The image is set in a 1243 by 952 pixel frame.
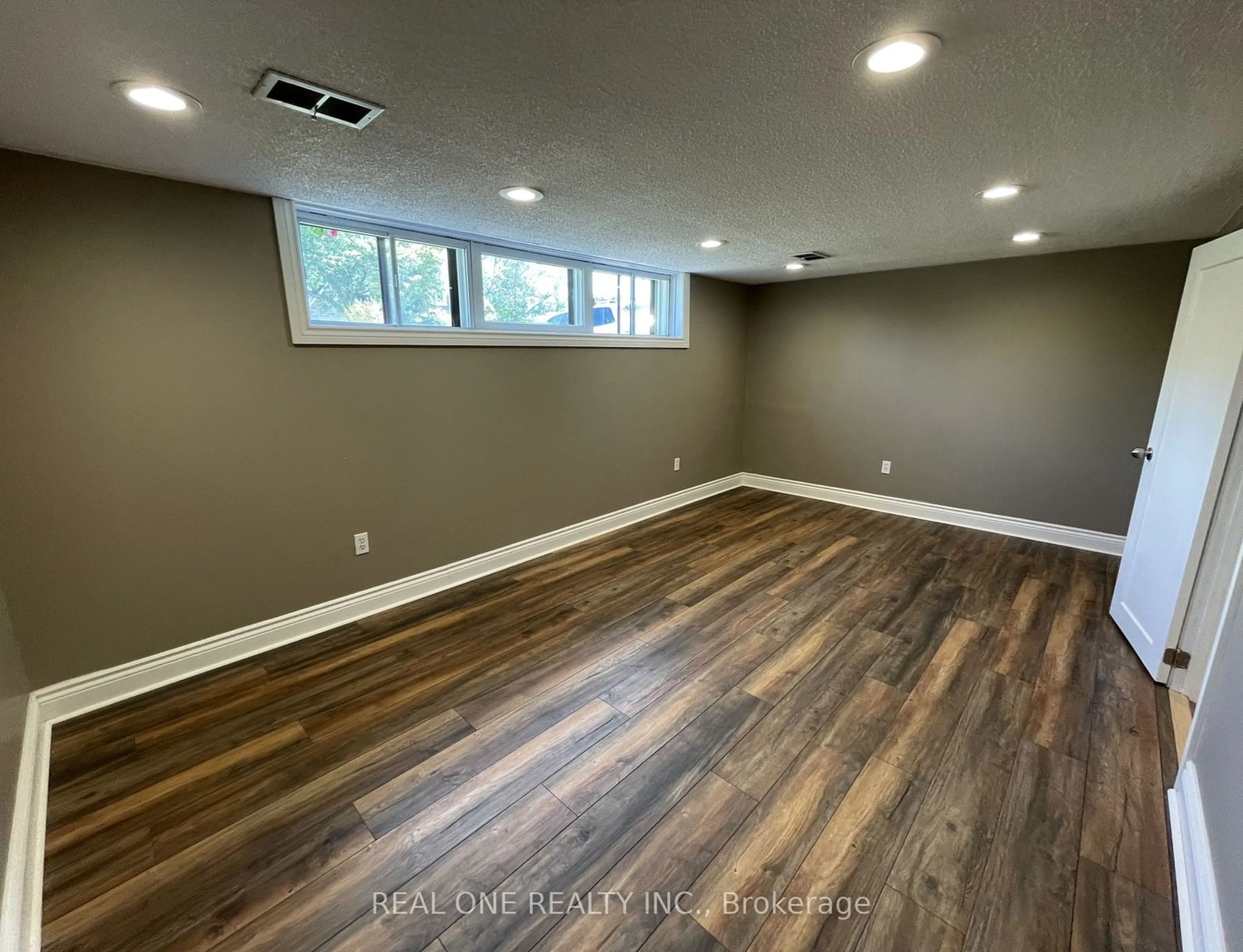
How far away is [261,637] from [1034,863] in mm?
3143

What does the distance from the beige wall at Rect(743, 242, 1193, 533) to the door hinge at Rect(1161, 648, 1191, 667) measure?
1886mm

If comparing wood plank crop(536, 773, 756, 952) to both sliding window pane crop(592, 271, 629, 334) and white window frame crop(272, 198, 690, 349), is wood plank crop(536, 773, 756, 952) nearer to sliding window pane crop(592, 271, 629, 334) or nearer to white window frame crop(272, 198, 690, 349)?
white window frame crop(272, 198, 690, 349)

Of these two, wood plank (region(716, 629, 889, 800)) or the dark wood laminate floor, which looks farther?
wood plank (region(716, 629, 889, 800))

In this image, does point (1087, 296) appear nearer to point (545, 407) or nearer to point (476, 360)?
point (545, 407)

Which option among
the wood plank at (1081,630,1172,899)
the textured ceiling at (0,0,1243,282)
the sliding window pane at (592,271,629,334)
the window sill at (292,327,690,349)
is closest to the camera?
the textured ceiling at (0,0,1243,282)

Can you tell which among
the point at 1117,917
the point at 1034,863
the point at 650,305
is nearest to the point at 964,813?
the point at 1034,863

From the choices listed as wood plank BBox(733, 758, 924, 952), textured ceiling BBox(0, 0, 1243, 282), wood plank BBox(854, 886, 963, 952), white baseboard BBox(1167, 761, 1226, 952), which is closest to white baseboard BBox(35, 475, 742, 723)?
textured ceiling BBox(0, 0, 1243, 282)

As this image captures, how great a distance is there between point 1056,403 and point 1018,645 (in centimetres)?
221

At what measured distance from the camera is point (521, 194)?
2.16 meters

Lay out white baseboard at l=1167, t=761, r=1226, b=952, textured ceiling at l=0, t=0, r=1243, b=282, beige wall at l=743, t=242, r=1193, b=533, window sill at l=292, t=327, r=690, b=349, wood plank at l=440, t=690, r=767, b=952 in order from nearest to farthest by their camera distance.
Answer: textured ceiling at l=0, t=0, r=1243, b=282
white baseboard at l=1167, t=761, r=1226, b=952
wood plank at l=440, t=690, r=767, b=952
window sill at l=292, t=327, r=690, b=349
beige wall at l=743, t=242, r=1193, b=533

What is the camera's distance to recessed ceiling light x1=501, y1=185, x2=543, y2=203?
210 cm

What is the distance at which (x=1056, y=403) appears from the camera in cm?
369

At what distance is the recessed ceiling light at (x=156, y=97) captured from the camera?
1.29 m

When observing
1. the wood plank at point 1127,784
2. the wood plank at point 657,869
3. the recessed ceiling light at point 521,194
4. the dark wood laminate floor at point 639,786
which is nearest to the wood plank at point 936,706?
the dark wood laminate floor at point 639,786
